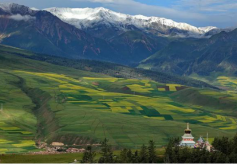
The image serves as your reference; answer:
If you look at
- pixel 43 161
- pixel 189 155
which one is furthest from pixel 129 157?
pixel 43 161

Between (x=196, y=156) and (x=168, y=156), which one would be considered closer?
(x=196, y=156)

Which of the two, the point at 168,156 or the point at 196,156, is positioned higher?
the point at 196,156

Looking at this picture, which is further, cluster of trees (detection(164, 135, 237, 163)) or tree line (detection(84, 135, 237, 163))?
cluster of trees (detection(164, 135, 237, 163))

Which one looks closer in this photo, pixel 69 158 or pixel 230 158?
pixel 230 158

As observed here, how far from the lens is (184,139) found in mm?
196500

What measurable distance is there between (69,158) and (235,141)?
58296 mm

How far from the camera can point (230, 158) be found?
162m

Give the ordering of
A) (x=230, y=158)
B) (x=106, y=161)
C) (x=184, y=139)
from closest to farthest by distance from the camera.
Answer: (x=106, y=161) < (x=230, y=158) < (x=184, y=139)

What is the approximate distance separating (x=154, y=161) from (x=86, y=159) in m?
21.5

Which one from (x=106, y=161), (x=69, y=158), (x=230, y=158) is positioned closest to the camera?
(x=106, y=161)

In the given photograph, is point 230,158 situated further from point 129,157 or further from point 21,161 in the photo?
point 21,161

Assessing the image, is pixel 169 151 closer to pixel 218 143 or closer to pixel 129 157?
pixel 129 157

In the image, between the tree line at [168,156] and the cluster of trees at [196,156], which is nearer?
the tree line at [168,156]

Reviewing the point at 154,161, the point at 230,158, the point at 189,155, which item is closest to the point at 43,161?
the point at 154,161
